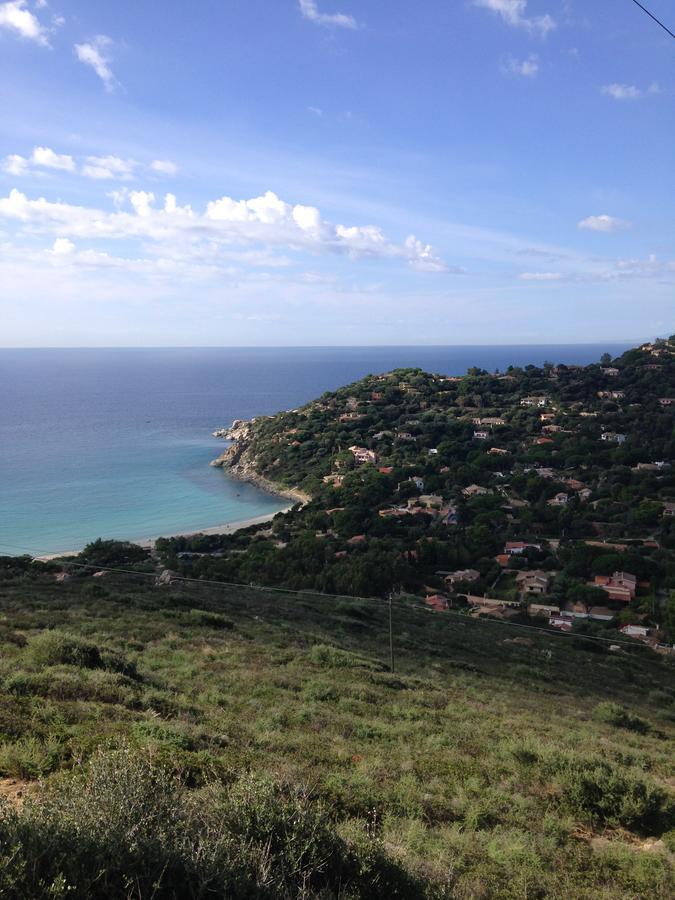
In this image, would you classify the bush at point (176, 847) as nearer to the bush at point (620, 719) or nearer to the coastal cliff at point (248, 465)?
the bush at point (620, 719)

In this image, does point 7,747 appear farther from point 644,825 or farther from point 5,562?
point 5,562

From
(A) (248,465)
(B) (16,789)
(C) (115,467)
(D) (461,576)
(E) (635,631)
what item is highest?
(B) (16,789)

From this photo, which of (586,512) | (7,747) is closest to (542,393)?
(586,512)

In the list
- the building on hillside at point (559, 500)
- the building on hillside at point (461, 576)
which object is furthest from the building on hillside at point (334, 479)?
the building on hillside at point (461, 576)

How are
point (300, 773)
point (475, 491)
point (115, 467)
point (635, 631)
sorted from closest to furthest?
1. point (300, 773)
2. point (635, 631)
3. point (475, 491)
4. point (115, 467)

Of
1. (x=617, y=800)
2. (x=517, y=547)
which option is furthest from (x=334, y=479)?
(x=617, y=800)

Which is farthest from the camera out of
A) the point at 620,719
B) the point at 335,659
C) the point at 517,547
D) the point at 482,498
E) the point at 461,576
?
the point at 482,498

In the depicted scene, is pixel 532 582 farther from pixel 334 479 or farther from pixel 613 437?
pixel 613 437
